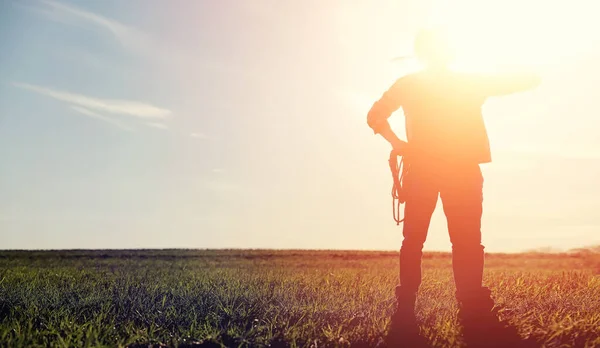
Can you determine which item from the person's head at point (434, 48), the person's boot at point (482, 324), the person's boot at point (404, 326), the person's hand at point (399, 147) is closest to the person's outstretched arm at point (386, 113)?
Answer: the person's hand at point (399, 147)

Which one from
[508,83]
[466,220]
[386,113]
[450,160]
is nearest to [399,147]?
[386,113]

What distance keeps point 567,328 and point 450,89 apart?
2.56 metres

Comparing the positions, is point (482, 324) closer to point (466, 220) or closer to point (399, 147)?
point (466, 220)

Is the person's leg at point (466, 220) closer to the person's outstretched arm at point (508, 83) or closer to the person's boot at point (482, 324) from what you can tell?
the person's boot at point (482, 324)

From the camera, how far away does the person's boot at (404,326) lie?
480 cm

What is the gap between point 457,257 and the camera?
5.73m

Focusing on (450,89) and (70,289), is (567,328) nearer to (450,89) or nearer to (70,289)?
(450,89)

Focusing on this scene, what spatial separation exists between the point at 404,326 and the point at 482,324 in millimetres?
796

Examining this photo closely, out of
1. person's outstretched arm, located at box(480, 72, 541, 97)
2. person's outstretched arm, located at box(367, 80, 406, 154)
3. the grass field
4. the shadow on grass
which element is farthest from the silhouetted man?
the grass field

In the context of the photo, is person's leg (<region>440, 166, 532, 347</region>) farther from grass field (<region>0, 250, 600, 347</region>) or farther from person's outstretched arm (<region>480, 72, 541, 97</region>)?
person's outstretched arm (<region>480, 72, 541, 97</region>)

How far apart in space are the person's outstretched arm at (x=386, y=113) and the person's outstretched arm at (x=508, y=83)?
89cm

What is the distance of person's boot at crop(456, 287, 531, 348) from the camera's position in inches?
193

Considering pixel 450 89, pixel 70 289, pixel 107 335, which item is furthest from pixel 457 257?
pixel 70 289

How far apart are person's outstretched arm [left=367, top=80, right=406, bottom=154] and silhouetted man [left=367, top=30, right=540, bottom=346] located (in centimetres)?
15
